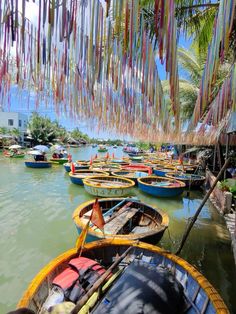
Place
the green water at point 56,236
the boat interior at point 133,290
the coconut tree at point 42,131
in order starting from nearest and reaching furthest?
the boat interior at point 133,290 → the green water at point 56,236 → the coconut tree at point 42,131

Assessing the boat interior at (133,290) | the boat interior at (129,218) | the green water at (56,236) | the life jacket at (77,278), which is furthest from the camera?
the boat interior at (129,218)

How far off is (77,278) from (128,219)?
2.97m

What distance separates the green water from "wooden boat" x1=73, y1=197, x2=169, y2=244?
32.8 inches

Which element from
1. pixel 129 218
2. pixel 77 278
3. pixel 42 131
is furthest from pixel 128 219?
pixel 42 131

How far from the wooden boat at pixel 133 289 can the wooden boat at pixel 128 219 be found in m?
1.14

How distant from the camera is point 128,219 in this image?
5.69 meters

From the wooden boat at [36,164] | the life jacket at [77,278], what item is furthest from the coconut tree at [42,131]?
the life jacket at [77,278]

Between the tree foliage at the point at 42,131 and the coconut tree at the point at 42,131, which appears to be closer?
the tree foliage at the point at 42,131

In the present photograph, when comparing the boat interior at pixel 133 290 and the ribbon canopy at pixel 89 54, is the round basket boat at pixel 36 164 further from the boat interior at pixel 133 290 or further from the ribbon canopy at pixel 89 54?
the ribbon canopy at pixel 89 54

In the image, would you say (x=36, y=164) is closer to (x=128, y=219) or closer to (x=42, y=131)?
(x=128, y=219)

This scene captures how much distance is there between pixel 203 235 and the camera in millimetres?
6520

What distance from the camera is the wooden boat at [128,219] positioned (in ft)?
14.9

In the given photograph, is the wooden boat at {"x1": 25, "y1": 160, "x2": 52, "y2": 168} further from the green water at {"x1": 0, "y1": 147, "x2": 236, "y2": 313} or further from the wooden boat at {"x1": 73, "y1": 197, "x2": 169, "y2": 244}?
the wooden boat at {"x1": 73, "y1": 197, "x2": 169, "y2": 244}

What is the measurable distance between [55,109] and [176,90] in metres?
→ 1.33
